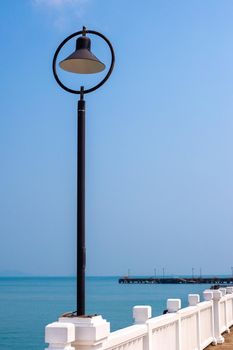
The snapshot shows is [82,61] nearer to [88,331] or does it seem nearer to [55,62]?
[55,62]

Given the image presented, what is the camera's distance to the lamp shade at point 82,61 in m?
7.20

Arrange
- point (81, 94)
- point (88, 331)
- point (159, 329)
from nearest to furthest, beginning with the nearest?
1. point (88, 331)
2. point (81, 94)
3. point (159, 329)

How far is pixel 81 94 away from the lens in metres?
7.15

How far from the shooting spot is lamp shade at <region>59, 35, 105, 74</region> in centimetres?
720

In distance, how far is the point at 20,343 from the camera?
45.3m

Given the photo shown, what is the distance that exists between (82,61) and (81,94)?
16.9 inches

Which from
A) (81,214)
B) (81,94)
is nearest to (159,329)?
(81,214)

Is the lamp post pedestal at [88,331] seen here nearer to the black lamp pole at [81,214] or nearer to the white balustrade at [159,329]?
the white balustrade at [159,329]

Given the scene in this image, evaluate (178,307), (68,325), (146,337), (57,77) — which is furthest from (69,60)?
(178,307)

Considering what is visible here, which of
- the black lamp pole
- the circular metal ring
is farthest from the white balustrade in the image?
the circular metal ring

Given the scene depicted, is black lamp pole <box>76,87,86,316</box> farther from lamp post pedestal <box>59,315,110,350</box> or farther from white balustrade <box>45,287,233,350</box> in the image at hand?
white balustrade <box>45,287,233,350</box>

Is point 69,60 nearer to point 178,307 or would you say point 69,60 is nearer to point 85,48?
point 85,48

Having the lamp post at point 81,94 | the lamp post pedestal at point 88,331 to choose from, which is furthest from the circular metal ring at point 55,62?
the lamp post pedestal at point 88,331

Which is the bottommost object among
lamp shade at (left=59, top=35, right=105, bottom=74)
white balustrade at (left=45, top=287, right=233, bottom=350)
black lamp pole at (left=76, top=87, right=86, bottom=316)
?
white balustrade at (left=45, top=287, right=233, bottom=350)
